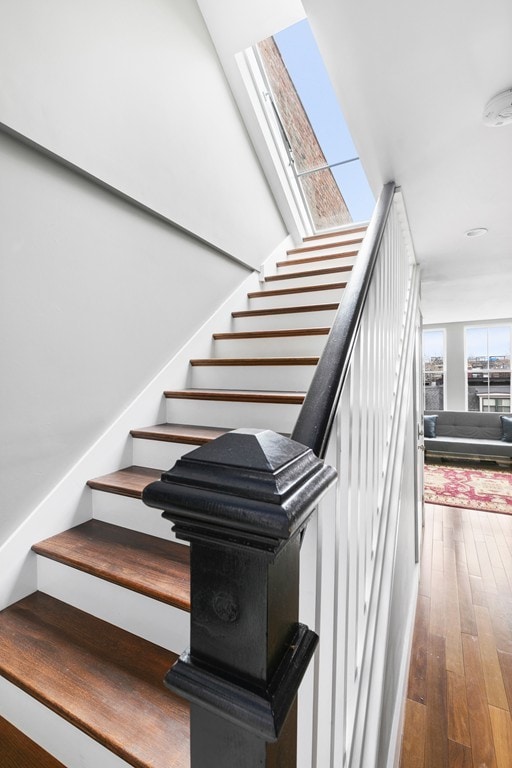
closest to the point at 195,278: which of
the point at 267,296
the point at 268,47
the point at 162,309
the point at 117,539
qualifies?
the point at 162,309

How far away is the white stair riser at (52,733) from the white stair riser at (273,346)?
1571mm

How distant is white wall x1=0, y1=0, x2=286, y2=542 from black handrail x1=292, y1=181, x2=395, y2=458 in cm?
101

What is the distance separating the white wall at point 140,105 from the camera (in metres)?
1.28

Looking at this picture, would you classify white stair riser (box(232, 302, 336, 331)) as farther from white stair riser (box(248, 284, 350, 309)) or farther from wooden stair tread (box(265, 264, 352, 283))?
wooden stair tread (box(265, 264, 352, 283))

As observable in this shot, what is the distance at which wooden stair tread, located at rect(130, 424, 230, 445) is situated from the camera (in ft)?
4.80

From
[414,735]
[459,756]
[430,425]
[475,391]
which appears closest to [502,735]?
[459,756]

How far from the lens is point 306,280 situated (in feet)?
8.39

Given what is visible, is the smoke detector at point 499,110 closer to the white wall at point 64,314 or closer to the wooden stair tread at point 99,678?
the white wall at point 64,314

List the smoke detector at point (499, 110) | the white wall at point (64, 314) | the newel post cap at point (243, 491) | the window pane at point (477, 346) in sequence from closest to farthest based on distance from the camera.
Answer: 1. the newel post cap at point (243, 491)
2. the white wall at point (64, 314)
3. the smoke detector at point (499, 110)
4. the window pane at point (477, 346)

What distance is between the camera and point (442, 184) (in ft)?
6.67

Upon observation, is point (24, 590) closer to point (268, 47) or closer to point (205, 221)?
point (205, 221)

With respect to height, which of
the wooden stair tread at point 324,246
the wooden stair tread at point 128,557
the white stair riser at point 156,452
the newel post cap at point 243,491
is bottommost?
the wooden stair tread at point 128,557

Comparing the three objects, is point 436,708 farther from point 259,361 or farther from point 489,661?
point 259,361

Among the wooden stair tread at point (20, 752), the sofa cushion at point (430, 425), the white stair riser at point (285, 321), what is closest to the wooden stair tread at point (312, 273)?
the white stair riser at point (285, 321)
